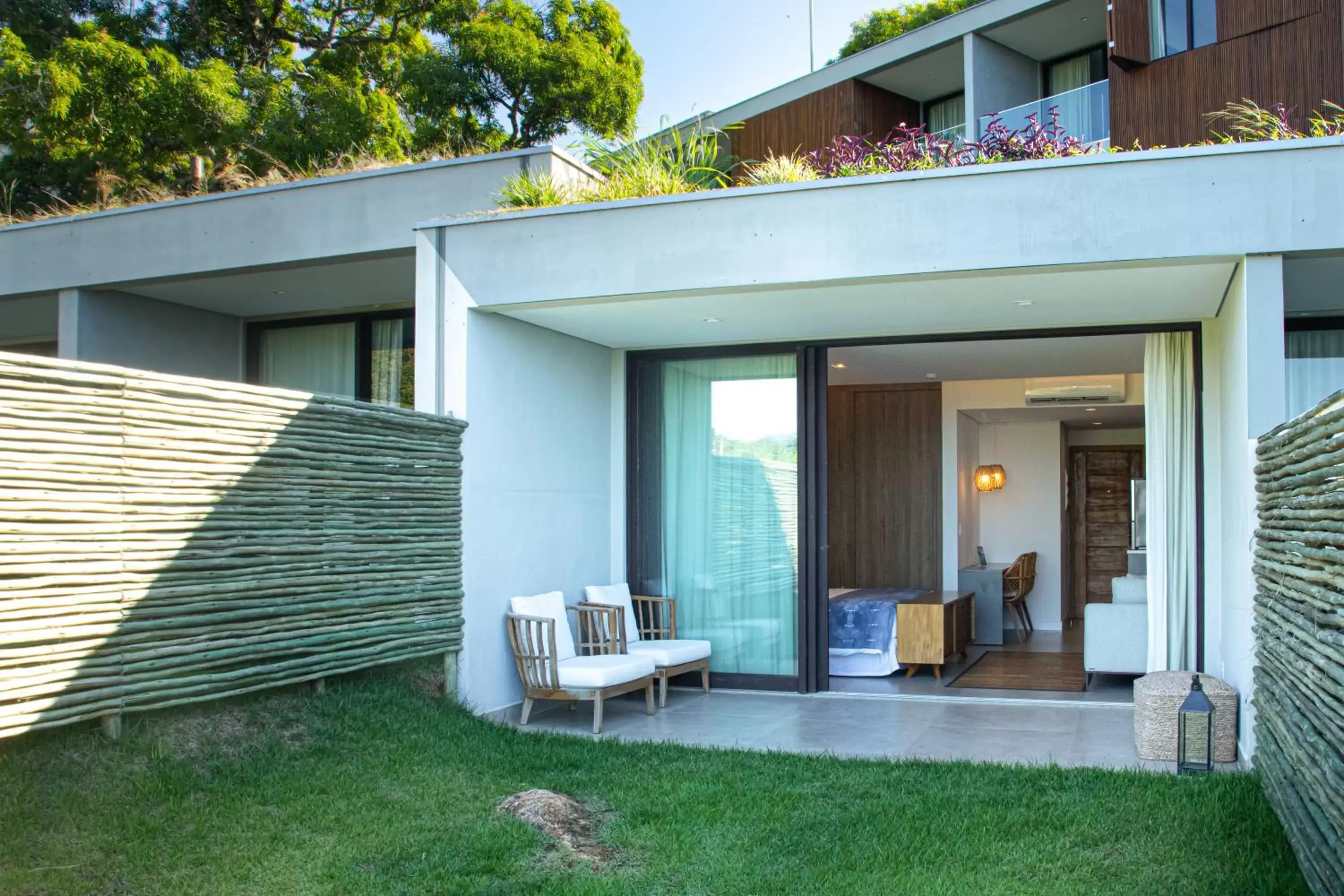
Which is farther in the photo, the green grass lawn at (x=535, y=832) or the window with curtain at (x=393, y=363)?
the window with curtain at (x=393, y=363)

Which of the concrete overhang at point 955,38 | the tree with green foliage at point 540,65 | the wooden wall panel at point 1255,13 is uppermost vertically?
the tree with green foliage at point 540,65

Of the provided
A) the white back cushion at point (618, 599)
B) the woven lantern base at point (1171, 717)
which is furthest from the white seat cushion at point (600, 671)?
the woven lantern base at point (1171, 717)

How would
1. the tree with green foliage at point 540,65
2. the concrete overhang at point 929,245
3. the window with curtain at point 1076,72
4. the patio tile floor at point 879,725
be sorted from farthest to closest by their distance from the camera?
the tree with green foliage at point 540,65 → the window with curtain at point 1076,72 → the patio tile floor at point 879,725 → the concrete overhang at point 929,245

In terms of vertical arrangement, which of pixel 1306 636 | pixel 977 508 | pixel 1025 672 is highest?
pixel 977 508

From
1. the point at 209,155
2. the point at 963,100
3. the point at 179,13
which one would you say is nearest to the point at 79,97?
the point at 209,155

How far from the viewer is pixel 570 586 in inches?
329

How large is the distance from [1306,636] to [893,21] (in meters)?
22.1

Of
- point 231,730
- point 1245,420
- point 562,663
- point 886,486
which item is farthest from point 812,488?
point 231,730

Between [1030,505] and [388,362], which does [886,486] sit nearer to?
[1030,505]

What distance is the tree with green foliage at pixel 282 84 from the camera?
17641 millimetres

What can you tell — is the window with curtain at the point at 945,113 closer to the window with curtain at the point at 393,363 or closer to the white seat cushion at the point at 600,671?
the window with curtain at the point at 393,363

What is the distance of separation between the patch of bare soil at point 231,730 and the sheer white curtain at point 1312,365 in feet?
21.8

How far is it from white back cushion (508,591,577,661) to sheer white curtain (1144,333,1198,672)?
396cm

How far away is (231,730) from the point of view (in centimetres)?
550
